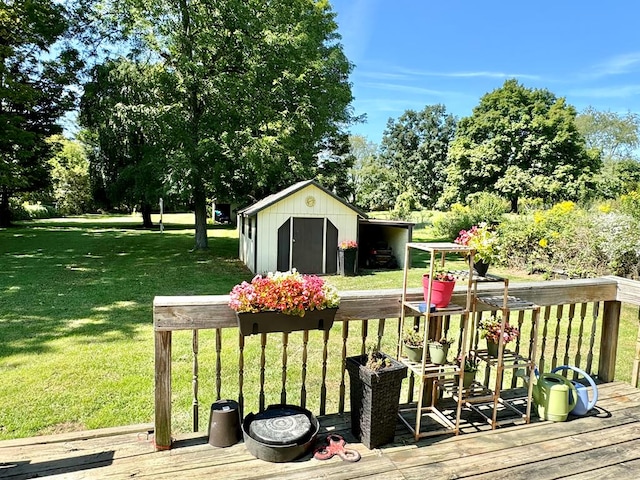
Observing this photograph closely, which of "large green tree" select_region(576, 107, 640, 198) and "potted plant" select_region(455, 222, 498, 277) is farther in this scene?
"large green tree" select_region(576, 107, 640, 198)

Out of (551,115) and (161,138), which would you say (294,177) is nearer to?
(161,138)

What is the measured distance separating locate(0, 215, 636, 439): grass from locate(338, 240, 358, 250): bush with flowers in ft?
2.93

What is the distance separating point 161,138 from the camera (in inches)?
515

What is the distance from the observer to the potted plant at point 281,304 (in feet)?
6.69

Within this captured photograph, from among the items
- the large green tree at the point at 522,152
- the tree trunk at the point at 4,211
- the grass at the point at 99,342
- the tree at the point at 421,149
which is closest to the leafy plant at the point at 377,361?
the grass at the point at 99,342

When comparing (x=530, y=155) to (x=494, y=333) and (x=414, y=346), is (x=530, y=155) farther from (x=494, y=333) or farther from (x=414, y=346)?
(x=414, y=346)

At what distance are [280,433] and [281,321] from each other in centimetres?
61

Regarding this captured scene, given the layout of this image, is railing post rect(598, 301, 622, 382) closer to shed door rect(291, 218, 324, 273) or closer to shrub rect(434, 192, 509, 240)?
shed door rect(291, 218, 324, 273)

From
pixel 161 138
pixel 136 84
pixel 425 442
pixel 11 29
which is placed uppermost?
pixel 11 29

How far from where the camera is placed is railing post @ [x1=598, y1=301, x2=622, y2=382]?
3086 millimetres

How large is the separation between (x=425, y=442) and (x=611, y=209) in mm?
11111

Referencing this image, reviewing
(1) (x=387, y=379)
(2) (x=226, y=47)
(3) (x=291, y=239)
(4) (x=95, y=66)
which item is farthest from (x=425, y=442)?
(4) (x=95, y=66)

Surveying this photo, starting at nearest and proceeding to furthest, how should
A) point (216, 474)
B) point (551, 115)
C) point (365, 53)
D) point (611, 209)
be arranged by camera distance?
point (216, 474), point (611, 209), point (365, 53), point (551, 115)

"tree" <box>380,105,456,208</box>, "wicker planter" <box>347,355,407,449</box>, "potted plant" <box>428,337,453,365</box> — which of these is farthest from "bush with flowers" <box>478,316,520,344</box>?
"tree" <box>380,105,456,208</box>
